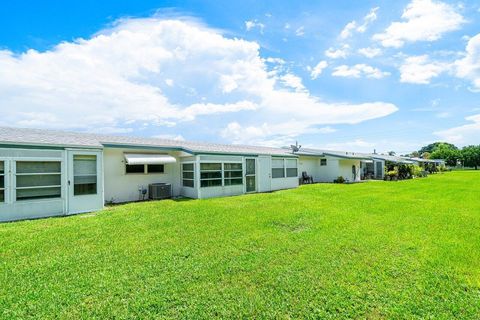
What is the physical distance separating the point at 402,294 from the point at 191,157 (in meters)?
12.2

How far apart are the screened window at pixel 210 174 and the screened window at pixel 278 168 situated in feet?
18.2

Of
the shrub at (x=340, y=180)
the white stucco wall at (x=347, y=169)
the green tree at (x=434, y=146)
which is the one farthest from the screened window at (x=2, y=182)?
the green tree at (x=434, y=146)

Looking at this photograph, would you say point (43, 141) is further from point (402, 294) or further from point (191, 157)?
point (402, 294)

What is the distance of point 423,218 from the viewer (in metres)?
8.59

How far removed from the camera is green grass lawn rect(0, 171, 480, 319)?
3.49 meters

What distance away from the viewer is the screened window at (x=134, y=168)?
13.5 metres

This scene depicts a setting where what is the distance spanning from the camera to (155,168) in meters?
14.6

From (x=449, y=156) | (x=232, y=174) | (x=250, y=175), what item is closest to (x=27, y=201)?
(x=232, y=174)

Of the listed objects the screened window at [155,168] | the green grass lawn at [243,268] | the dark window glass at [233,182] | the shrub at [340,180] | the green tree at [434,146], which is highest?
the green tree at [434,146]

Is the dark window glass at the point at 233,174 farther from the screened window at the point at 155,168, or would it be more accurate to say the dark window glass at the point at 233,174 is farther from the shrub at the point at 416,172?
the shrub at the point at 416,172

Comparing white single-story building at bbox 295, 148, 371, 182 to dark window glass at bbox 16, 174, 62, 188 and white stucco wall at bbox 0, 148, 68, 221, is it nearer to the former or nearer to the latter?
white stucco wall at bbox 0, 148, 68, 221

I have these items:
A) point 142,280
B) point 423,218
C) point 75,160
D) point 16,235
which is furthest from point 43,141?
point 423,218

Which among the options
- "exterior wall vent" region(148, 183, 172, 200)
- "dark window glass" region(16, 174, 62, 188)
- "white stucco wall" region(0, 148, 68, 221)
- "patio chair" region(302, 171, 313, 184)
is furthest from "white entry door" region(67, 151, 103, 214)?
"patio chair" region(302, 171, 313, 184)

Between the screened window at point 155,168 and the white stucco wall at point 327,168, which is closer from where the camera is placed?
the screened window at point 155,168
